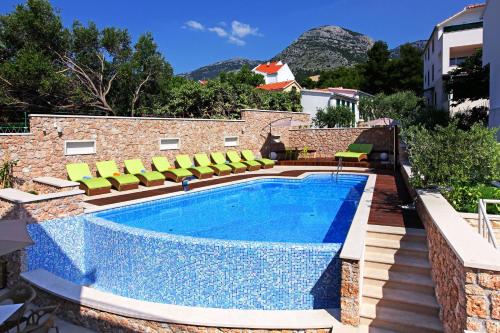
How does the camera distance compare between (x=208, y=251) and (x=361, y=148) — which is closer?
(x=208, y=251)

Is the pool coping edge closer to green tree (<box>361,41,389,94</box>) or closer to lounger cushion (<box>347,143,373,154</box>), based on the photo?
lounger cushion (<box>347,143,373,154</box>)

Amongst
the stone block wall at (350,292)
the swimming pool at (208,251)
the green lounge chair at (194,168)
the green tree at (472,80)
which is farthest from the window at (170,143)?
the green tree at (472,80)

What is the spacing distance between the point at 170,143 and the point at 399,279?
504 inches

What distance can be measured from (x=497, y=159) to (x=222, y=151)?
43.1ft

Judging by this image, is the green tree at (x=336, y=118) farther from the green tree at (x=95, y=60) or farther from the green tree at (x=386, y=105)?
the green tree at (x=95, y=60)

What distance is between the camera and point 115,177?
41.5ft

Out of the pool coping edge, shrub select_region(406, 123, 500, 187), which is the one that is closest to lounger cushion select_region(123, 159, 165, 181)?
the pool coping edge

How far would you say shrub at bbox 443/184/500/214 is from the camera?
259 inches

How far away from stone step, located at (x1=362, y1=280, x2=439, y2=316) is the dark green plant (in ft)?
35.3

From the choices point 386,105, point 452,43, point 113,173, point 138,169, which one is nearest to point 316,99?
point 386,105

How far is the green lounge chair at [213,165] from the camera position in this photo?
15.8 m

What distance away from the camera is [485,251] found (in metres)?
3.72

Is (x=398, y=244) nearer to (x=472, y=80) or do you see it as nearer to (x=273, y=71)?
(x=472, y=80)

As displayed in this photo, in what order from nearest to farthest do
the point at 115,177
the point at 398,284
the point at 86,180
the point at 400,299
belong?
the point at 400,299 → the point at 398,284 → the point at 86,180 → the point at 115,177
